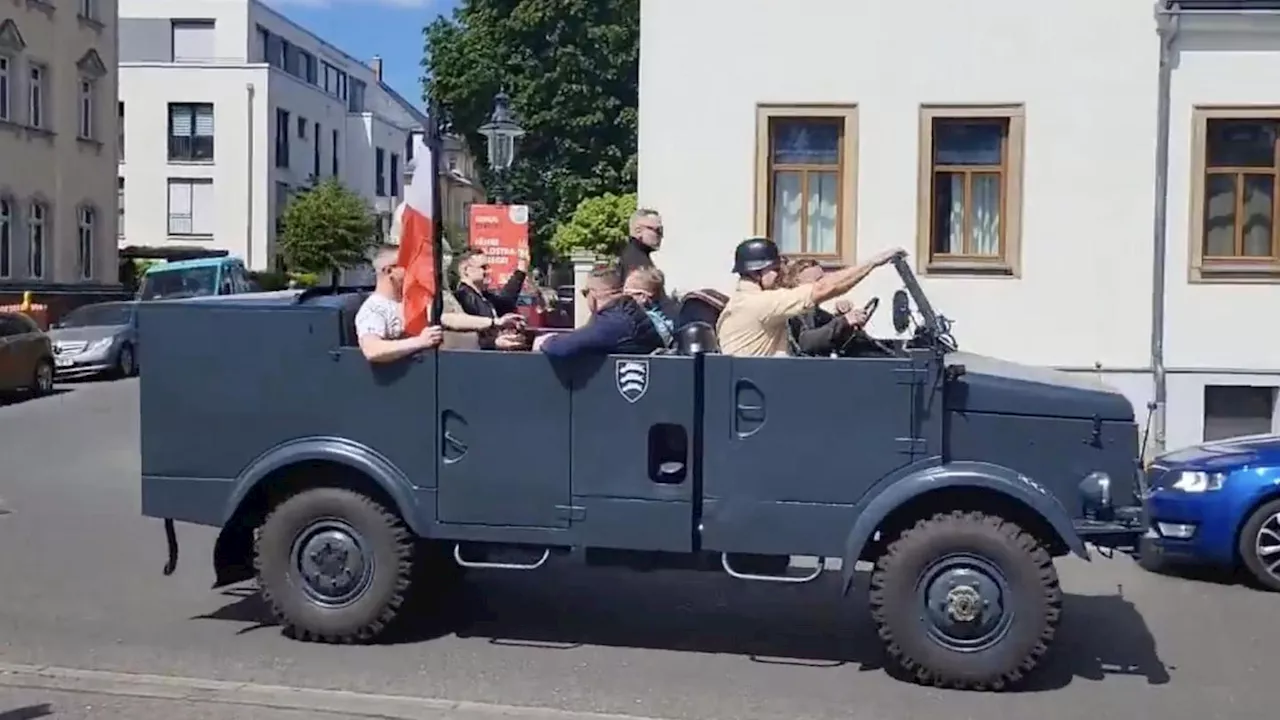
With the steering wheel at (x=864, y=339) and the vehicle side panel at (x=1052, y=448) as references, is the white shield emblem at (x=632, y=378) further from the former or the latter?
the vehicle side panel at (x=1052, y=448)

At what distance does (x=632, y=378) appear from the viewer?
734 centimetres

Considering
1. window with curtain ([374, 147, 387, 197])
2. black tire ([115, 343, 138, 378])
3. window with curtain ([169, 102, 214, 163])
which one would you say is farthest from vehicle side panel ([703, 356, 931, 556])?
window with curtain ([374, 147, 387, 197])

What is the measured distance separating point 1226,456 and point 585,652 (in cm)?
475

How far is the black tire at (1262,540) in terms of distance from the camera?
986cm

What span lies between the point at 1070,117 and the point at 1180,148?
1.15 meters

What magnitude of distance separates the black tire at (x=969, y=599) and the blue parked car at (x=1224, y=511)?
10.1 feet

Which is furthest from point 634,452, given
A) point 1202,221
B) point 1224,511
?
point 1202,221

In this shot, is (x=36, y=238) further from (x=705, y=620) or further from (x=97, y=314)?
(x=705, y=620)

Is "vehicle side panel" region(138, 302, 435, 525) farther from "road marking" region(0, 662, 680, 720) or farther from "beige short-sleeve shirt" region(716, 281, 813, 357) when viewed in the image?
"beige short-sleeve shirt" region(716, 281, 813, 357)

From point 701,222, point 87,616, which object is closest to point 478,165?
point 701,222

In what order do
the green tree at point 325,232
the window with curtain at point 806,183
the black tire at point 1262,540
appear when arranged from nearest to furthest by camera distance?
the black tire at point 1262,540 < the window with curtain at point 806,183 < the green tree at point 325,232

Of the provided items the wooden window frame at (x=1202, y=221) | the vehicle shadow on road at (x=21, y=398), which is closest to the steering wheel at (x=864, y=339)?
the wooden window frame at (x=1202, y=221)

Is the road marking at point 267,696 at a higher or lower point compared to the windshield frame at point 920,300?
lower

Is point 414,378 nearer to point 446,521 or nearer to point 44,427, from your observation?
point 446,521
